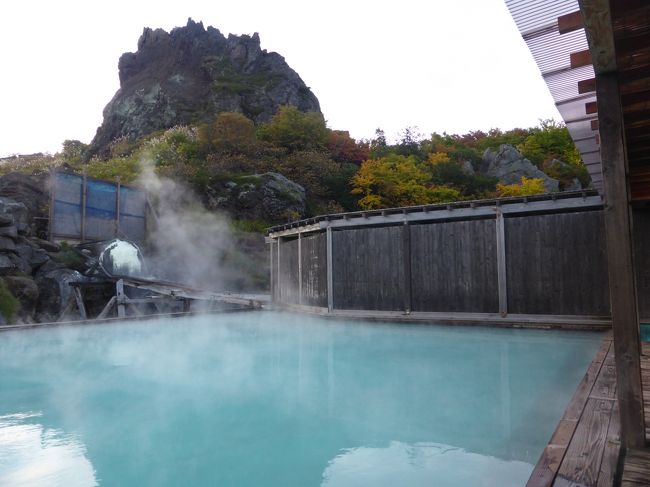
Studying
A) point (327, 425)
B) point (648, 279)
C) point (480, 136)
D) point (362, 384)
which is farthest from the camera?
point (480, 136)

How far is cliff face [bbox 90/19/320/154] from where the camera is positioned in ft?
116

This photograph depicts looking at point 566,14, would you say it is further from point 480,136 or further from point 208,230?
point 480,136

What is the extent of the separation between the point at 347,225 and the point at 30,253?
28.0 ft

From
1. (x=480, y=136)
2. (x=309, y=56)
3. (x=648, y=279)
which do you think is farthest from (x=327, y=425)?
(x=309, y=56)

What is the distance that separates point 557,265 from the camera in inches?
339

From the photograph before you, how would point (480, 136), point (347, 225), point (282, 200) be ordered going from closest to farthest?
point (347, 225) → point (282, 200) → point (480, 136)

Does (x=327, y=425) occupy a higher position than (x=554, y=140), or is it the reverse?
(x=554, y=140)

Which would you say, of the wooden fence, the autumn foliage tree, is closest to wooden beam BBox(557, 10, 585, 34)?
the wooden fence

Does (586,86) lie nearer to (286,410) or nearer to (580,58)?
(580,58)

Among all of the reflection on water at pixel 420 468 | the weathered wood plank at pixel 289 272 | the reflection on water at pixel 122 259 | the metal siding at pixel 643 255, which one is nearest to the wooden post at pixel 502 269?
the metal siding at pixel 643 255

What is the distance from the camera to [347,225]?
423 inches

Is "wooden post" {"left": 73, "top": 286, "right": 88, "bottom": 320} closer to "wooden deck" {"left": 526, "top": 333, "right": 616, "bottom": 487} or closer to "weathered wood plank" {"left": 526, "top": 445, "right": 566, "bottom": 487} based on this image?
"wooden deck" {"left": 526, "top": 333, "right": 616, "bottom": 487}

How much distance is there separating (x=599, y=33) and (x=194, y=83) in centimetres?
4194

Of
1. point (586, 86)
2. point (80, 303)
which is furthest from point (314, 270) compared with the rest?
point (586, 86)
